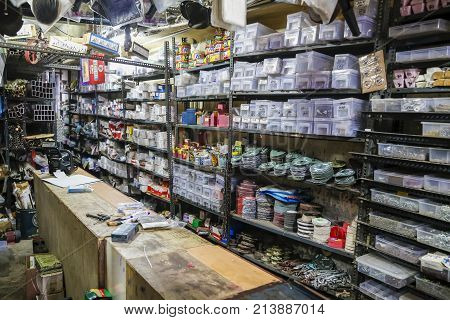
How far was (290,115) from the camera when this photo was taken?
2.92 metres

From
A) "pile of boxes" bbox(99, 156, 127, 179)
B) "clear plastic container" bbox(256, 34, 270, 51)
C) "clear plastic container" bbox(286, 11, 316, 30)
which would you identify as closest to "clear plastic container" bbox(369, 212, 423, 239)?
"clear plastic container" bbox(286, 11, 316, 30)

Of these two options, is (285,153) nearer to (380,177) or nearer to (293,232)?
(293,232)

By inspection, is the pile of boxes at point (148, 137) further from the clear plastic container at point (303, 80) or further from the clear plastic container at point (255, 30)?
the clear plastic container at point (303, 80)

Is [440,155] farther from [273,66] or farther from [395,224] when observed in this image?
[273,66]

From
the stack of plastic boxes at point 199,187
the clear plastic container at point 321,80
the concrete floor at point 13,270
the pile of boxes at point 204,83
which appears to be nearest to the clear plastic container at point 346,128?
the clear plastic container at point 321,80

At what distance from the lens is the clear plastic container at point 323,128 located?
8.64 ft

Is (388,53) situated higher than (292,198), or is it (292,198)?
(388,53)

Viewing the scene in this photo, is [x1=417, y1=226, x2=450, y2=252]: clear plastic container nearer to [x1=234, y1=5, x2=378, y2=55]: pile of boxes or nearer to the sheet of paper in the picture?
[x1=234, y1=5, x2=378, y2=55]: pile of boxes

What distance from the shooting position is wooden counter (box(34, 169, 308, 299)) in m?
1.45

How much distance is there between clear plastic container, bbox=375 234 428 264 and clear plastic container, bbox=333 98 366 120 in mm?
870

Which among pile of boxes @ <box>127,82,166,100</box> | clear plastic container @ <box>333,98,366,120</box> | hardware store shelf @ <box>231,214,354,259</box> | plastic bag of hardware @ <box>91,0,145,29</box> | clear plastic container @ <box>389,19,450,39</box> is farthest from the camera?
pile of boxes @ <box>127,82,166,100</box>

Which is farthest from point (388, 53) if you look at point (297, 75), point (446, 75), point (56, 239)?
point (56, 239)

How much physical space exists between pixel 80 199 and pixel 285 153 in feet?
6.17

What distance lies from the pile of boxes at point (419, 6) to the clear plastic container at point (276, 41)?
1032 millimetres
